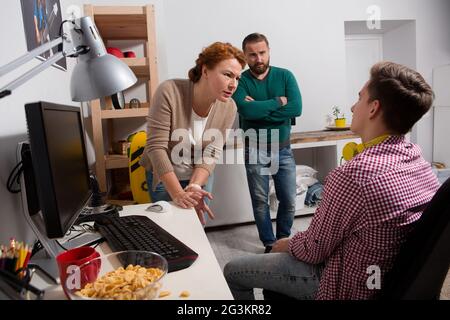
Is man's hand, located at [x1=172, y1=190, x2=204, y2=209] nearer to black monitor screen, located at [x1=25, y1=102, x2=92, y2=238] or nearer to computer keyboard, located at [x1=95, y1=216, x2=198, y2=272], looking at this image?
computer keyboard, located at [x1=95, y1=216, x2=198, y2=272]

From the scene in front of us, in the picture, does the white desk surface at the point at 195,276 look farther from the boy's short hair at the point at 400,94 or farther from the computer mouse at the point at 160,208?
the boy's short hair at the point at 400,94

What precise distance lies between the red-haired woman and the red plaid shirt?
0.59 meters

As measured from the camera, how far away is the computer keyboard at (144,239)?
812 millimetres

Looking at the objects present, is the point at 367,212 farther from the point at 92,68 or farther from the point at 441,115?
the point at 441,115

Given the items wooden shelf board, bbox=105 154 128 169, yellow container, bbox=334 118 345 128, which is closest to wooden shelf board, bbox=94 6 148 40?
wooden shelf board, bbox=105 154 128 169

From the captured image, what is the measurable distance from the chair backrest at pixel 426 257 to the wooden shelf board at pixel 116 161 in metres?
1.93

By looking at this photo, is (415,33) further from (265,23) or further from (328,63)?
(265,23)

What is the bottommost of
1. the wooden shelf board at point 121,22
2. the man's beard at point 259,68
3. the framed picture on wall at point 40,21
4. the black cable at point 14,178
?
the black cable at point 14,178

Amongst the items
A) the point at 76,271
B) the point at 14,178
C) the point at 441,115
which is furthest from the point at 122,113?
the point at 441,115

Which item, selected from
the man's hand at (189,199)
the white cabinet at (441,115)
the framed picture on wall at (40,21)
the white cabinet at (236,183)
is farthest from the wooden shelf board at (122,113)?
the white cabinet at (441,115)

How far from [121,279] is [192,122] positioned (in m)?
0.99

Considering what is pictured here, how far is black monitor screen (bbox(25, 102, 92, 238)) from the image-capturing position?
664 millimetres

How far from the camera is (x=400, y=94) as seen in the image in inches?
37.4
